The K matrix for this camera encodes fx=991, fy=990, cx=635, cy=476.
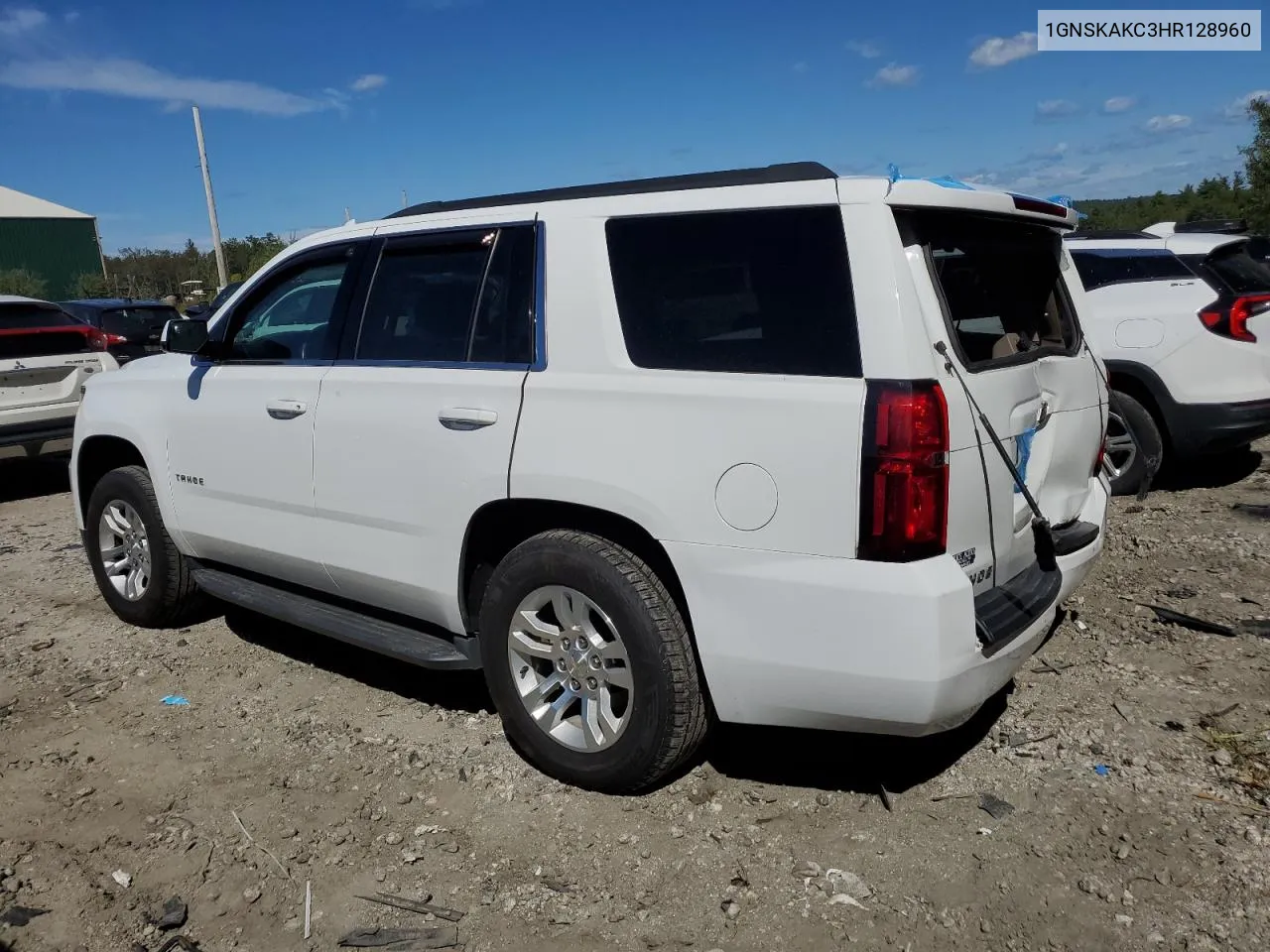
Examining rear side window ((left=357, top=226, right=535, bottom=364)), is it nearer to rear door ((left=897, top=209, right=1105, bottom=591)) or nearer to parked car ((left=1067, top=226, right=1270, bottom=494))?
rear door ((left=897, top=209, right=1105, bottom=591))

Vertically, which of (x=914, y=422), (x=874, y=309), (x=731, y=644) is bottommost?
(x=731, y=644)

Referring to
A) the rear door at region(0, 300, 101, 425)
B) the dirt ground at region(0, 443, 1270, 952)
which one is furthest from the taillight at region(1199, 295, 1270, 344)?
the rear door at region(0, 300, 101, 425)

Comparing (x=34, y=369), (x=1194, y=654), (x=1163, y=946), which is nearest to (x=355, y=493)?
(x=1163, y=946)

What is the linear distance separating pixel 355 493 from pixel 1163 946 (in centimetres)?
293

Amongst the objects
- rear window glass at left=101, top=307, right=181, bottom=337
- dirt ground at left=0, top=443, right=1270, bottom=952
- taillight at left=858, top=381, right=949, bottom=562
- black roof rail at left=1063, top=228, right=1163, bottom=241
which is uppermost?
black roof rail at left=1063, top=228, right=1163, bottom=241

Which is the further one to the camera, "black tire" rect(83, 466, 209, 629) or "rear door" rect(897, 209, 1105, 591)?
"black tire" rect(83, 466, 209, 629)

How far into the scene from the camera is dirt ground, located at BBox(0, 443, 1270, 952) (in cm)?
273

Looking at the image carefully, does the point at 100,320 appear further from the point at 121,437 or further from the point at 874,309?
the point at 874,309

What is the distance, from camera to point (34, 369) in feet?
28.1

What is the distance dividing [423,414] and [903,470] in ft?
5.67

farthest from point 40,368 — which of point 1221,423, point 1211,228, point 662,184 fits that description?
point 1211,228

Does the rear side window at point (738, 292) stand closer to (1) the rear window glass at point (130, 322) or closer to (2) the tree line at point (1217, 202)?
(1) the rear window glass at point (130, 322)

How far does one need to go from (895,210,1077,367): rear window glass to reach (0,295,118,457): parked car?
7.83m

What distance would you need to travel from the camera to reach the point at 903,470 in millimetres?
2604
